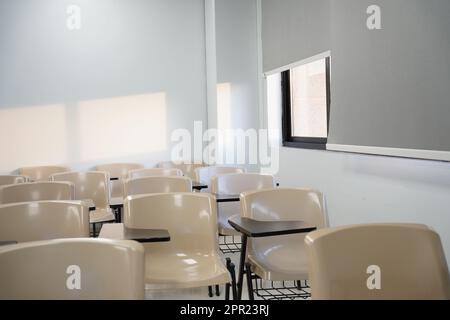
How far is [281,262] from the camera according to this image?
2.62m

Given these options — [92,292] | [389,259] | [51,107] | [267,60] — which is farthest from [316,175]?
[51,107]

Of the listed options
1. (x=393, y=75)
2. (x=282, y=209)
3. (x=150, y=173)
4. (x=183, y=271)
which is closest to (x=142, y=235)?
(x=183, y=271)

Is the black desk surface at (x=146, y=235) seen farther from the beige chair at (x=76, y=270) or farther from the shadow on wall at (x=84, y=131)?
the shadow on wall at (x=84, y=131)

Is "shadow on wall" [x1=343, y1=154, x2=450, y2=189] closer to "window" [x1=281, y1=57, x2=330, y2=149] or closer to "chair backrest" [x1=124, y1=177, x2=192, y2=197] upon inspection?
"window" [x1=281, y1=57, x2=330, y2=149]

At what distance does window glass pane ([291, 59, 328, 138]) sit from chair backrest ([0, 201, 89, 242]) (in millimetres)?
2771

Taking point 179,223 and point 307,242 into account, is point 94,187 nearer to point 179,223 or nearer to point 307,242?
point 179,223

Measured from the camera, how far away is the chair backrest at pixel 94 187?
4422 millimetres

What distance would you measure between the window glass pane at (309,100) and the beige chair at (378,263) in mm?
2935

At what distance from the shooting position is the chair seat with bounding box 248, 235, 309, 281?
2.44 m

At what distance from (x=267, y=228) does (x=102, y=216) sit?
215 cm

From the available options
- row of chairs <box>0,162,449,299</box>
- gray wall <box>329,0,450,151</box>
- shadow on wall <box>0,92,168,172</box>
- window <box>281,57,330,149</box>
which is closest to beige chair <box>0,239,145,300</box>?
row of chairs <box>0,162,449,299</box>

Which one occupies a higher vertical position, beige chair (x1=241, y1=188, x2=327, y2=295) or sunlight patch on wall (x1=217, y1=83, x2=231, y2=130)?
sunlight patch on wall (x1=217, y1=83, x2=231, y2=130)
